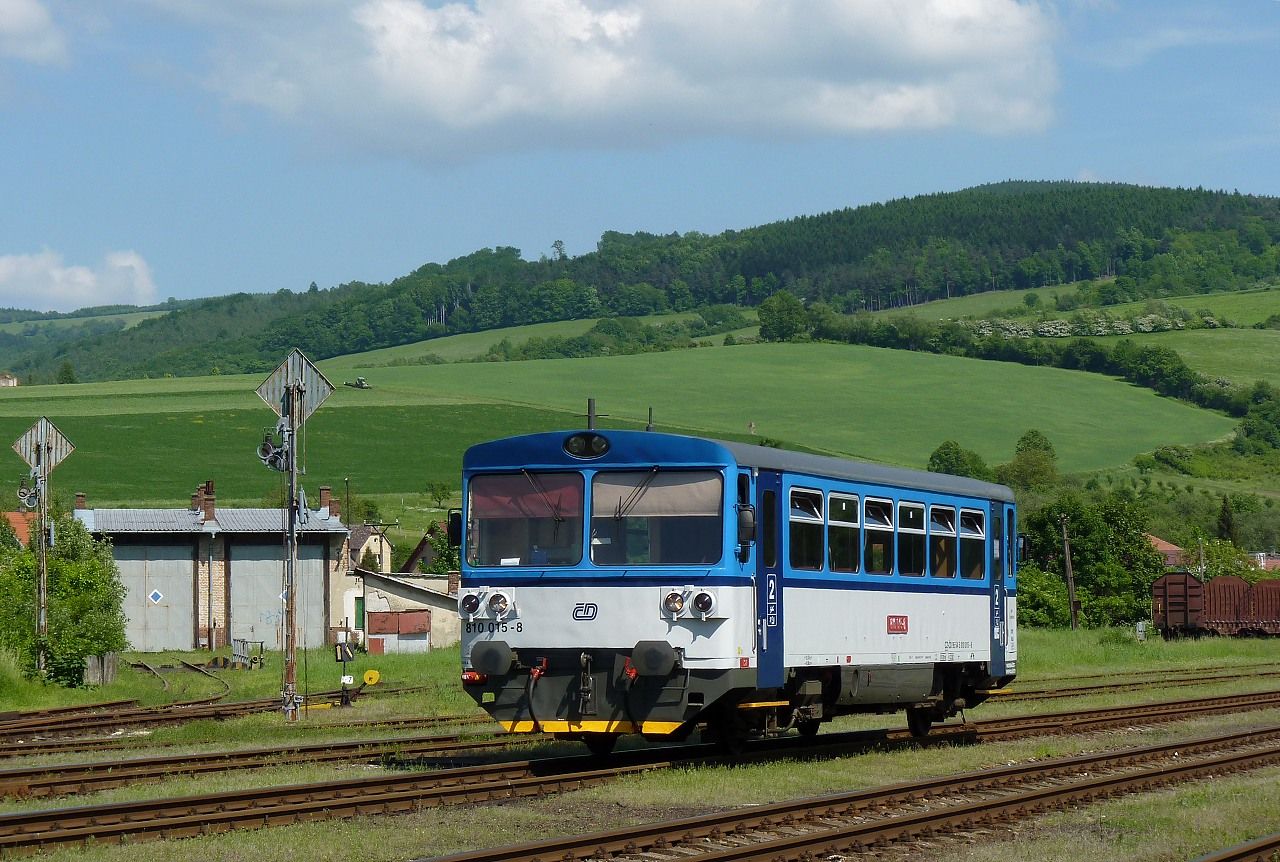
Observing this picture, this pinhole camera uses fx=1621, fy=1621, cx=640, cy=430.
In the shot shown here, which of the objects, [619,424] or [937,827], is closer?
[937,827]

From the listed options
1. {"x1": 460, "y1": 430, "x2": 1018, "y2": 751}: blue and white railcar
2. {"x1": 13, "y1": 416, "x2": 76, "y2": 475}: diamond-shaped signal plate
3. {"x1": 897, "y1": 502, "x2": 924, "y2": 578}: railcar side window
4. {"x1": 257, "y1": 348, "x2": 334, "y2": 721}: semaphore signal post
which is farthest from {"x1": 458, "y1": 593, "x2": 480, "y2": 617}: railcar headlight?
{"x1": 13, "y1": 416, "x2": 76, "y2": 475}: diamond-shaped signal plate

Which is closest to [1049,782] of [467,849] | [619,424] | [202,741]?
[467,849]

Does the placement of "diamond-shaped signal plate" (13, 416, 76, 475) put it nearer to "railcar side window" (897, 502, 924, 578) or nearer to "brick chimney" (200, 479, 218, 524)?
"railcar side window" (897, 502, 924, 578)

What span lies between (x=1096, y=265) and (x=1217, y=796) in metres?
185

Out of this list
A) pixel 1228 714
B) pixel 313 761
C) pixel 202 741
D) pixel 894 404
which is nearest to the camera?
pixel 313 761

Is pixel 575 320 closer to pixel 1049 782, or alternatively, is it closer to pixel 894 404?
pixel 894 404

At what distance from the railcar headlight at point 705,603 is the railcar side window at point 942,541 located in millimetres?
4947

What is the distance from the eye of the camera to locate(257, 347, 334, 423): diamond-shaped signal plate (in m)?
26.2

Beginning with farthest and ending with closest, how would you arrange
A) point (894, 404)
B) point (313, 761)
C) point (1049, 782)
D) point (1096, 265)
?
point (1096, 265) < point (894, 404) < point (313, 761) < point (1049, 782)

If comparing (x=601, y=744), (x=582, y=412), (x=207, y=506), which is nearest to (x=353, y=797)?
(x=601, y=744)

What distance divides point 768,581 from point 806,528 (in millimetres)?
1060

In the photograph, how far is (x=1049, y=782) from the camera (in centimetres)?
1653

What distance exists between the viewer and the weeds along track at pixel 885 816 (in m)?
11.6

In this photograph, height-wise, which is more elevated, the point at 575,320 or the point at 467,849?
the point at 575,320
